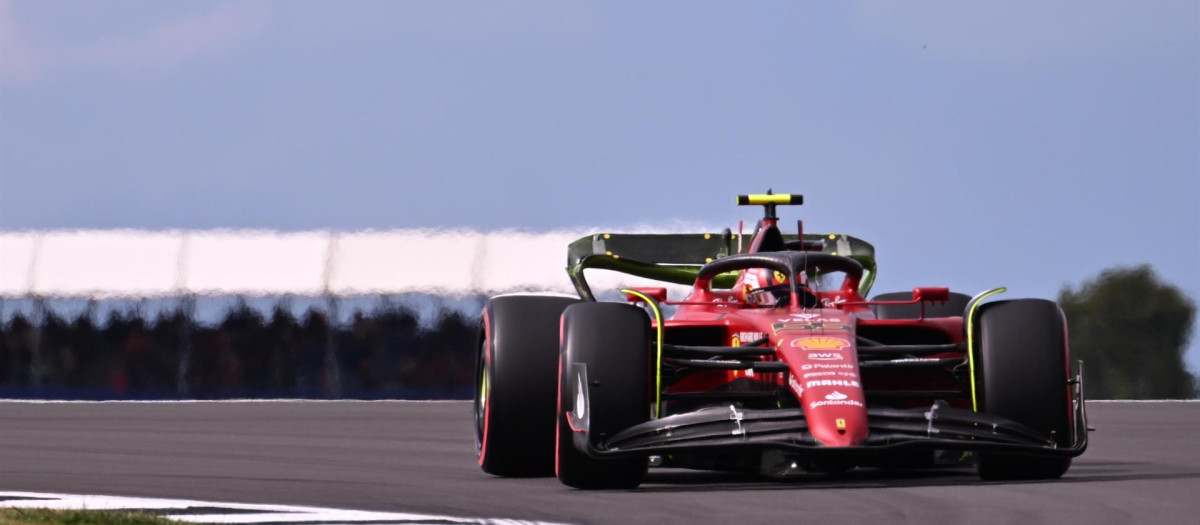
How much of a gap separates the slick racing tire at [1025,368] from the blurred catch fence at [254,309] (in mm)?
21247

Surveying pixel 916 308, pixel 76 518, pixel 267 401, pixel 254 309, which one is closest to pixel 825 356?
pixel 76 518

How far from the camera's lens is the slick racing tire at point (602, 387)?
10.2m

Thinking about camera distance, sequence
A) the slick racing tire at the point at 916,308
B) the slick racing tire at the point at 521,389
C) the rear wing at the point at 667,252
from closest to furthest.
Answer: the slick racing tire at the point at 521,389
the rear wing at the point at 667,252
the slick racing tire at the point at 916,308

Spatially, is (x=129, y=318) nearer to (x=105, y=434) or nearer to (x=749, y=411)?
(x=105, y=434)

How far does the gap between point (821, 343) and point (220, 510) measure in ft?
10.2

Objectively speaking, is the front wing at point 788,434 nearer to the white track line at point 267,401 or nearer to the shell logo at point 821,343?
the shell logo at point 821,343

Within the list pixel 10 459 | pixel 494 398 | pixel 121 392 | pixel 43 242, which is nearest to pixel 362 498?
pixel 494 398

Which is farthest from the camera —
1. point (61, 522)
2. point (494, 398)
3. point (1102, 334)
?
point (1102, 334)

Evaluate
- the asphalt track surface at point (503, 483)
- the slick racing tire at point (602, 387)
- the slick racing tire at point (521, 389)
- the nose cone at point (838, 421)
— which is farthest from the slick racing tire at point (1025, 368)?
the slick racing tire at point (521, 389)

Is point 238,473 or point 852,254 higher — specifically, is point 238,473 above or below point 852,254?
below

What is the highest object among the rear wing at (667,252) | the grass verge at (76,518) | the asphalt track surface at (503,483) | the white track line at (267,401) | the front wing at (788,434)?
the rear wing at (667,252)

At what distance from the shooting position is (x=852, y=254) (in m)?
14.1

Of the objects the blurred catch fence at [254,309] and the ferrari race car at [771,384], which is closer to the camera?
the ferrari race car at [771,384]

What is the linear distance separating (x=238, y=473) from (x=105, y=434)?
5551mm
